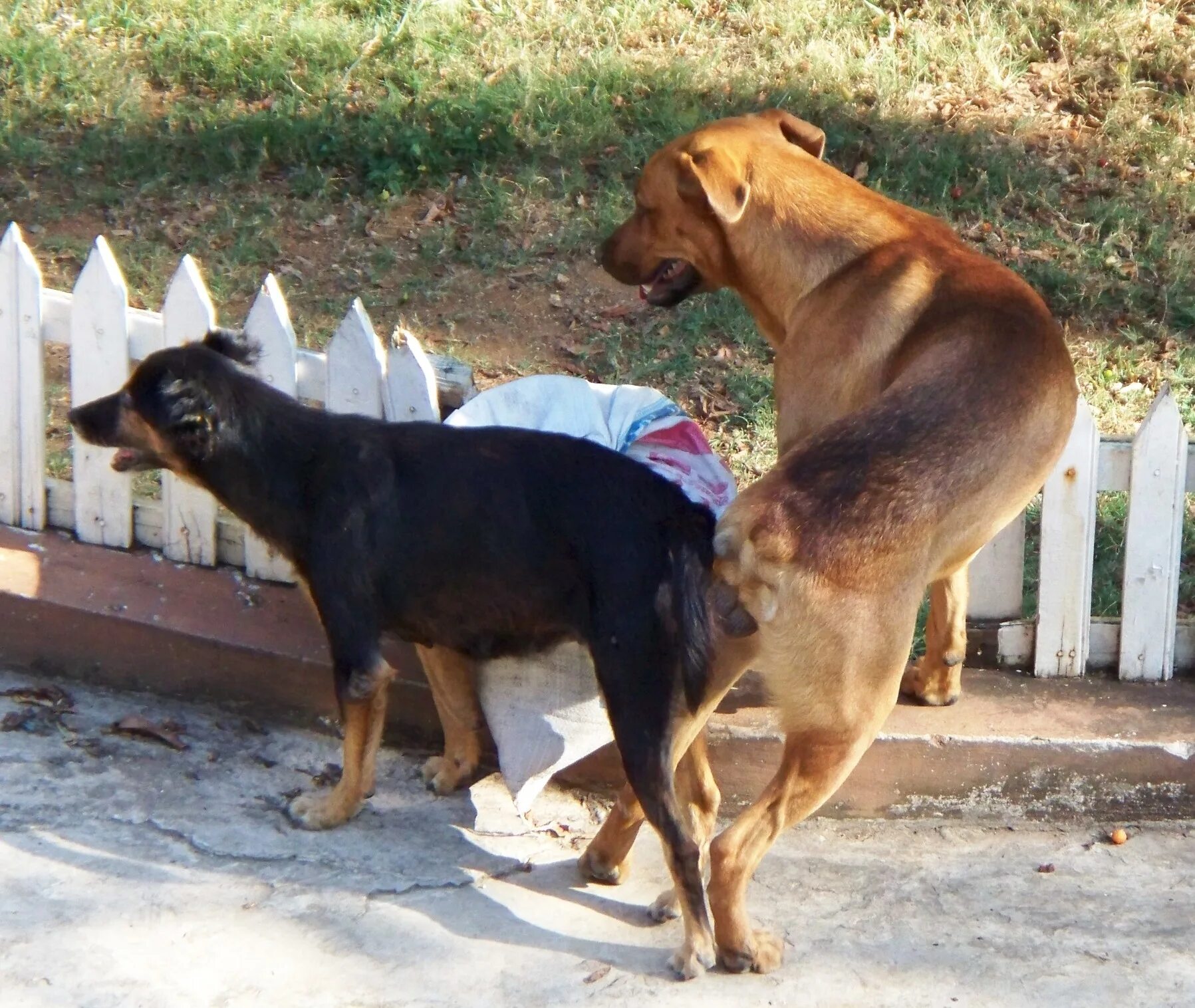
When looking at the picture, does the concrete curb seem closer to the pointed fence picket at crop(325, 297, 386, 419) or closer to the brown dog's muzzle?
the pointed fence picket at crop(325, 297, 386, 419)

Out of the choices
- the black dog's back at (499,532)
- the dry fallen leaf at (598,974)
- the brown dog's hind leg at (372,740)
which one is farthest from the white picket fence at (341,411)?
the dry fallen leaf at (598,974)

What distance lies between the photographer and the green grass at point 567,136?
6801 mm

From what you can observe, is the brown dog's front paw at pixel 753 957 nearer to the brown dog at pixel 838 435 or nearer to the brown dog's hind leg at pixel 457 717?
the brown dog at pixel 838 435

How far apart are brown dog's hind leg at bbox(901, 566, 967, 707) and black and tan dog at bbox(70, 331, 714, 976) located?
0.99m

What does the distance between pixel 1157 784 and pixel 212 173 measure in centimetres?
574

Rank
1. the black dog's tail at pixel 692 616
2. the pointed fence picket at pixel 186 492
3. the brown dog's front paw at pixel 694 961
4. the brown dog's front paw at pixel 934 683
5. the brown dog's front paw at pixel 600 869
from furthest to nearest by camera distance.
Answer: the pointed fence picket at pixel 186 492
the brown dog's front paw at pixel 934 683
the brown dog's front paw at pixel 600 869
the black dog's tail at pixel 692 616
the brown dog's front paw at pixel 694 961

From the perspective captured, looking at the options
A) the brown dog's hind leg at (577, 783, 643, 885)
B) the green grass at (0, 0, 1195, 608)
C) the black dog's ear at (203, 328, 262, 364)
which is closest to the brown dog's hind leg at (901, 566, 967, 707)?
the brown dog's hind leg at (577, 783, 643, 885)

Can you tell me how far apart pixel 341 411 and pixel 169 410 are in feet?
2.40

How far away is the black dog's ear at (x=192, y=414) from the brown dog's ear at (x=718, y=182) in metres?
1.64

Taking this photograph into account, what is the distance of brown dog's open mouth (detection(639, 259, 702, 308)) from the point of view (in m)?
4.75

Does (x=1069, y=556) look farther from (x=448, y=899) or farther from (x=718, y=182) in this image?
(x=448, y=899)

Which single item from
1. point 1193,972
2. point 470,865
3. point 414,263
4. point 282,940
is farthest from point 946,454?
point 414,263

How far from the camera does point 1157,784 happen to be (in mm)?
4355

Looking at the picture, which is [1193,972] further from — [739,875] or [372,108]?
[372,108]
